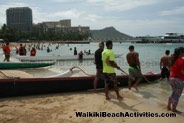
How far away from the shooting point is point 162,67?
39.9ft

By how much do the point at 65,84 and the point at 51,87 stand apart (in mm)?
→ 511

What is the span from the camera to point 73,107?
7.85 metres

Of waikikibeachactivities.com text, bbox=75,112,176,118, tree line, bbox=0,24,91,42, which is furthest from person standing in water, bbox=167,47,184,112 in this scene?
tree line, bbox=0,24,91,42

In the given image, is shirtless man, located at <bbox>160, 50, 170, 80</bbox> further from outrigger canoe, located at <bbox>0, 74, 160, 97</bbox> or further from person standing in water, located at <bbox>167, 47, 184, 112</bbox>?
person standing in water, located at <bbox>167, 47, 184, 112</bbox>

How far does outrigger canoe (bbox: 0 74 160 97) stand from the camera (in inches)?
363

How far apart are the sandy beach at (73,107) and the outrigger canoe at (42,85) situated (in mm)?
314

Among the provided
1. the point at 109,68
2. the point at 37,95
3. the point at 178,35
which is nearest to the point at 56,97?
the point at 37,95

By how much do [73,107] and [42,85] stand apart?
7.43 ft

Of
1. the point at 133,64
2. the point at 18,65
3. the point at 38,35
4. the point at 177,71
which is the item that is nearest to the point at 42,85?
the point at 133,64

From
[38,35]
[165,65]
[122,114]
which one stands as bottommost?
[122,114]

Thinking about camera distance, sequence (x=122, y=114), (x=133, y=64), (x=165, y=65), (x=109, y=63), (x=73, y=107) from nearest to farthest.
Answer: (x=122, y=114)
(x=73, y=107)
(x=109, y=63)
(x=133, y=64)
(x=165, y=65)

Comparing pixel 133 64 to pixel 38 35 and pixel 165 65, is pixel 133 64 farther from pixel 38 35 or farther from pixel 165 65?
pixel 38 35

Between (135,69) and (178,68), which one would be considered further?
(135,69)

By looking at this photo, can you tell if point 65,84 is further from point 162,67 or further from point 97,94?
point 162,67
